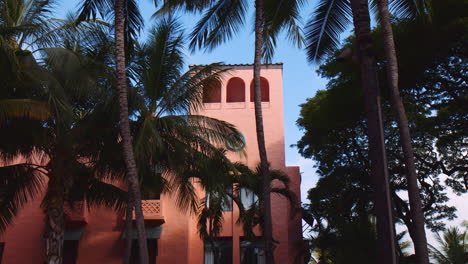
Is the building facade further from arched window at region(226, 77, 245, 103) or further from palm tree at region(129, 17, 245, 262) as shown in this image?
palm tree at region(129, 17, 245, 262)

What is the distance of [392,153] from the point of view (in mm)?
22125

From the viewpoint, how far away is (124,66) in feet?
41.1

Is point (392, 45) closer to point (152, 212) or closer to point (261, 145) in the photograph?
point (261, 145)

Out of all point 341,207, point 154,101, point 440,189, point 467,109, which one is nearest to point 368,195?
point 341,207

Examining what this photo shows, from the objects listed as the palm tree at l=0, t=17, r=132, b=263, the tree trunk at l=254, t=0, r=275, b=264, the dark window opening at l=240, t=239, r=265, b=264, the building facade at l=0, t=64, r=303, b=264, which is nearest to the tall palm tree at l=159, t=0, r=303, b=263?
the tree trunk at l=254, t=0, r=275, b=264

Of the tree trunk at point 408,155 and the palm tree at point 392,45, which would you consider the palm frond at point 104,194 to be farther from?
the tree trunk at point 408,155

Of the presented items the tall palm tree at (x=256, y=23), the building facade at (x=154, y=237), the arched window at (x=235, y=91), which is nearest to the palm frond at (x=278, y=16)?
the tall palm tree at (x=256, y=23)

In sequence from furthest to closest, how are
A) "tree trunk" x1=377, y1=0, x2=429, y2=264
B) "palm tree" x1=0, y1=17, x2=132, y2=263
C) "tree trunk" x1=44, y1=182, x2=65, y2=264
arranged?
"tree trunk" x1=44, y1=182, x2=65, y2=264, "palm tree" x1=0, y1=17, x2=132, y2=263, "tree trunk" x1=377, y1=0, x2=429, y2=264

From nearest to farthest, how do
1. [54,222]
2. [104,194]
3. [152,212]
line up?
[54,222]
[104,194]
[152,212]

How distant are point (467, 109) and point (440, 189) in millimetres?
6312

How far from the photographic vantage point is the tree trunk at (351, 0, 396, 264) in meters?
8.13

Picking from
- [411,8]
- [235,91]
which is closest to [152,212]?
[235,91]

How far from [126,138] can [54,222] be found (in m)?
3.65

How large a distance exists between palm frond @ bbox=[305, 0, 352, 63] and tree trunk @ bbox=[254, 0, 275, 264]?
144 cm
